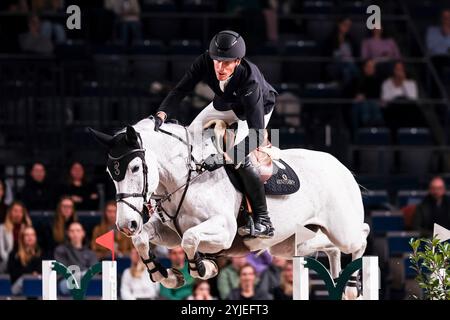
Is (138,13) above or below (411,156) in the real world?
above

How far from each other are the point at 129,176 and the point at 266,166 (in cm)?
118

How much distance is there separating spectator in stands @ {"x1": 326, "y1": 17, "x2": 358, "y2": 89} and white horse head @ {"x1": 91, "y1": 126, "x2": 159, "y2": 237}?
7.50 m

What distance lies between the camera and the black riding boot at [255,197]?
10656mm

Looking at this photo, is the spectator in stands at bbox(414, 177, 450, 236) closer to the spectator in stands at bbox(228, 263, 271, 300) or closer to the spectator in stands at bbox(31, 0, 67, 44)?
the spectator in stands at bbox(228, 263, 271, 300)

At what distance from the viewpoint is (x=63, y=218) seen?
14.8 meters

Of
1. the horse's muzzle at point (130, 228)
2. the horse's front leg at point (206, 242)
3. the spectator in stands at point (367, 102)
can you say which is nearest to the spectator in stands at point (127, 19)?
the spectator in stands at point (367, 102)

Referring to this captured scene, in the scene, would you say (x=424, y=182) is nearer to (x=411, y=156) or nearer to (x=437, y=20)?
(x=411, y=156)

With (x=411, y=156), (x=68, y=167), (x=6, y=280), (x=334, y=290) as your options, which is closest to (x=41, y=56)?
(x=68, y=167)

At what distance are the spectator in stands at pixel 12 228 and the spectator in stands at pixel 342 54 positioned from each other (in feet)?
15.0

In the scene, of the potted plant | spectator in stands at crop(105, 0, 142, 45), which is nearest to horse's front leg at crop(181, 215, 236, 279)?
the potted plant

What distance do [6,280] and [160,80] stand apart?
3571 mm

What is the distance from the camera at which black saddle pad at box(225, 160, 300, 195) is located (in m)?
10.8

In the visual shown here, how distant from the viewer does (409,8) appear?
63.3ft

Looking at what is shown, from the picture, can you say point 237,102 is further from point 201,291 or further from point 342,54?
point 342,54
